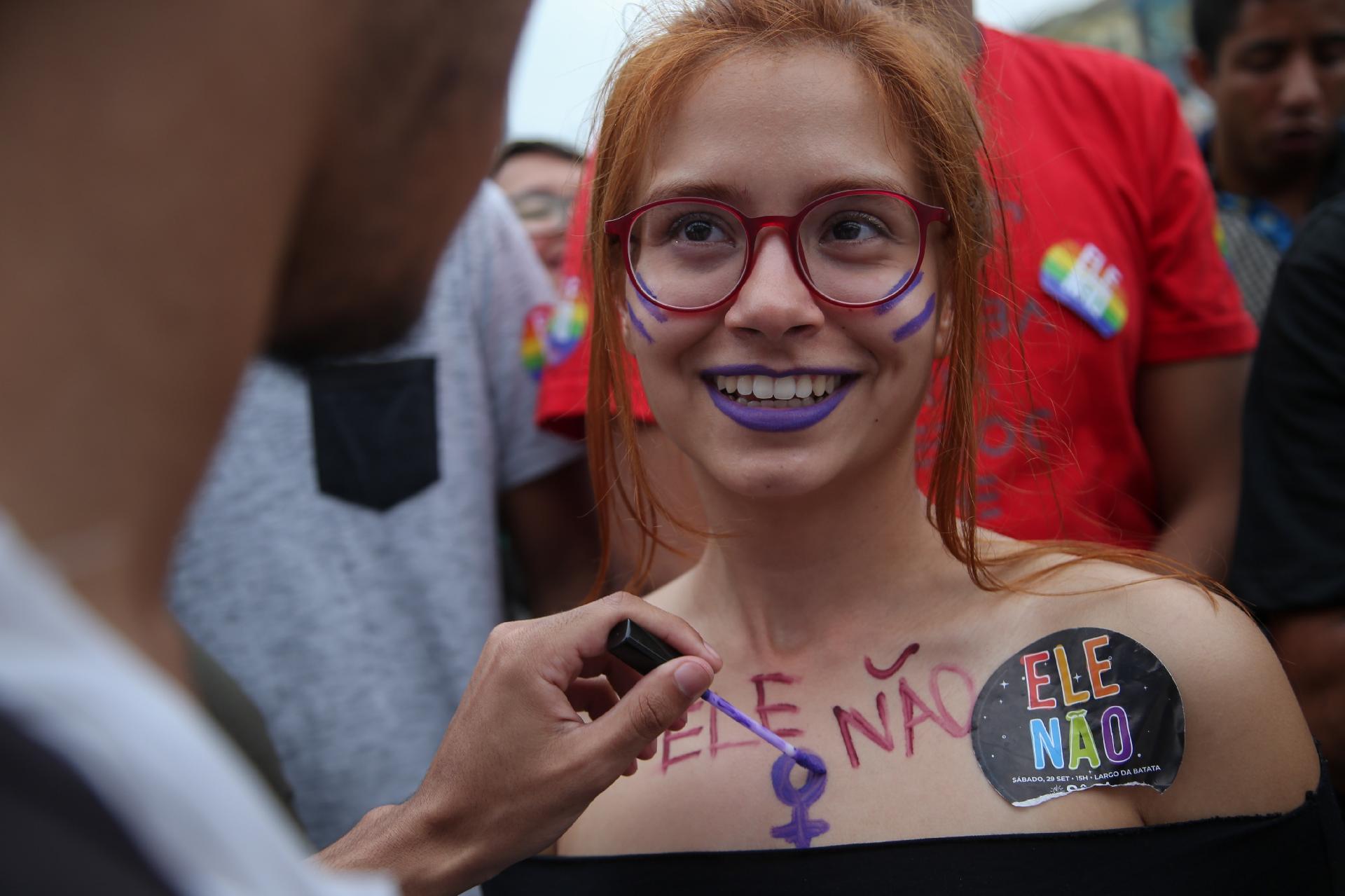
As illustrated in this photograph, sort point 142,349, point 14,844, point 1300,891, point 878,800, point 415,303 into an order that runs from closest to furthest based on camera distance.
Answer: point 14,844, point 142,349, point 415,303, point 1300,891, point 878,800

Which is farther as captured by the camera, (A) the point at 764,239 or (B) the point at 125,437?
(A) the point at 764,239

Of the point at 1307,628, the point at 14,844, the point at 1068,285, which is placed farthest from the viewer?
the point at 1068,285

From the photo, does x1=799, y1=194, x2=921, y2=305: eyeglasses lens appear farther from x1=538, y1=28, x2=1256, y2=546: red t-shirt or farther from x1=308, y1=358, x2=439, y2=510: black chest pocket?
x1=308, y1=358, x2=439, y2=510: black chest pocket

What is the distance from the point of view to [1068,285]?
7.14ft

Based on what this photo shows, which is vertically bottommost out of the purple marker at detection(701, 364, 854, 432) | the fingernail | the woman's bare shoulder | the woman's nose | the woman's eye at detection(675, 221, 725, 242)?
the woman's bare shoulder

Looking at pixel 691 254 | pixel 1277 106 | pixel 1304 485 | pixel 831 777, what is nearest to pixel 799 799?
pixel 831 777

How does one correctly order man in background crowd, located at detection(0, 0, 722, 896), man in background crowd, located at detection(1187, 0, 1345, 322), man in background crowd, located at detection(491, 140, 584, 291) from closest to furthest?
man in background crowd, located at detection(0, 0, 722, 896), man in background crowd, located at detection(1187, 0, 1345, 322), man in background crowd, located at detection(491, 140, 584, 291)

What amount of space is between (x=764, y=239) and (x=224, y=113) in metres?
0.93

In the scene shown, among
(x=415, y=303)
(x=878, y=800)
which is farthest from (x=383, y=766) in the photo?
(x=415, y=303)

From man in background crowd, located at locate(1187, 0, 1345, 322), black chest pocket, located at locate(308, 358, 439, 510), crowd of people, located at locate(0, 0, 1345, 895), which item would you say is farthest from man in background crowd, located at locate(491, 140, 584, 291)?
man in background crowd, located at locate(1187, 0, 1345, 322)

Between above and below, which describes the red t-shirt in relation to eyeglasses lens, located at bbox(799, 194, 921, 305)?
below

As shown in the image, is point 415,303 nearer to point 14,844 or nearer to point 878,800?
point 14,844

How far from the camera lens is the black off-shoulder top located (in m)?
1.35

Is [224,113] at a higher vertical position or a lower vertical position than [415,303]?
higher
